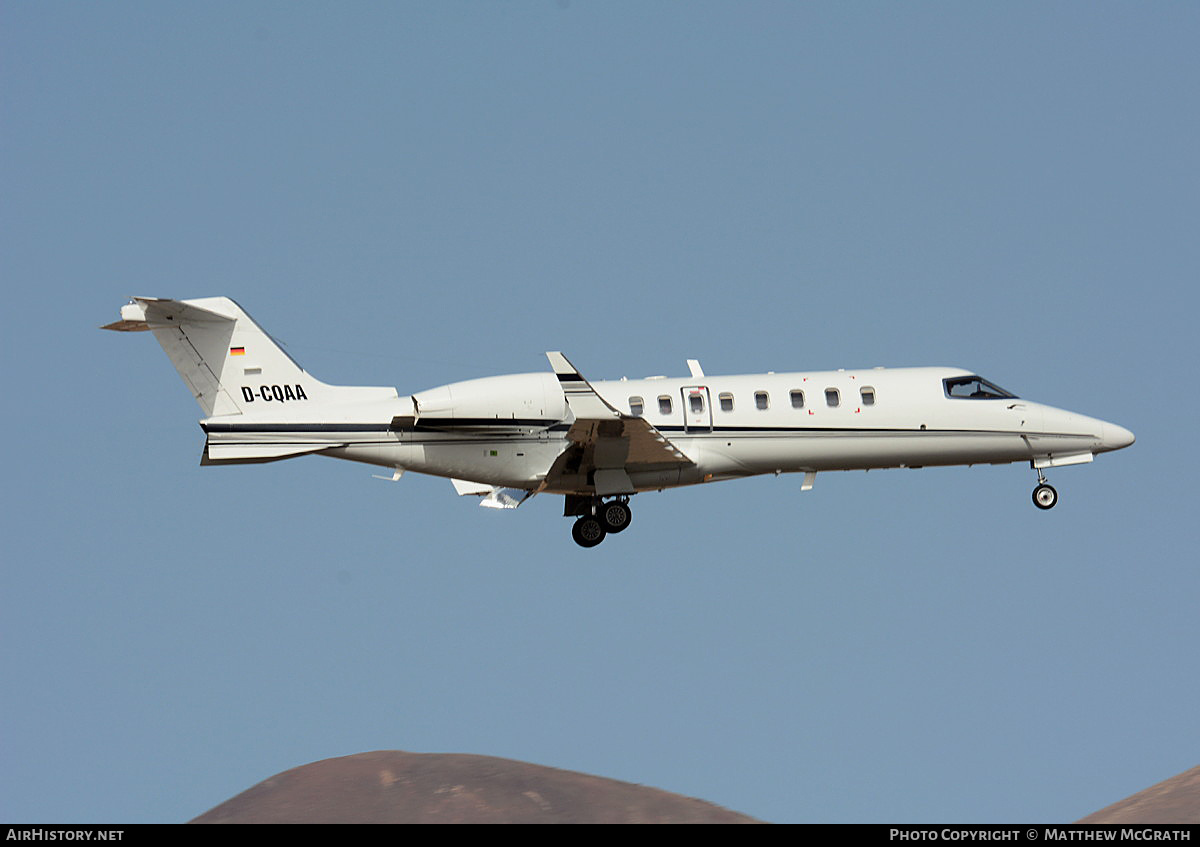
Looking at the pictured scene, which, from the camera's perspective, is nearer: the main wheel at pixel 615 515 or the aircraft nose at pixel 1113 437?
the main wheel at pixel 615 515

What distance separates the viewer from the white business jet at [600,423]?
2870 cm

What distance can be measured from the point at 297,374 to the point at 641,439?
636cm

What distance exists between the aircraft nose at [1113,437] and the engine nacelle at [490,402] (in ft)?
36.1

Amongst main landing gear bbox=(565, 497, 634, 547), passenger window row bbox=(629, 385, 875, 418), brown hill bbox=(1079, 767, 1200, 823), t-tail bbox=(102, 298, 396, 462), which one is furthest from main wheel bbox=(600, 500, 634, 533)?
brown hill bbox=(1079, 767, 1200, 823)

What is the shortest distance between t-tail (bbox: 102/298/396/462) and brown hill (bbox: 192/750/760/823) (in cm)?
2193

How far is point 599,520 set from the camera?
1216 inches

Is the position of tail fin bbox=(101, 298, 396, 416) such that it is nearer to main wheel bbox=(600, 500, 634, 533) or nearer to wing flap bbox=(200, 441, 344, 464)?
wing flap bbox=(200, 441, 344, 464)

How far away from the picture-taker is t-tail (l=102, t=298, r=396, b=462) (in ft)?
93.9

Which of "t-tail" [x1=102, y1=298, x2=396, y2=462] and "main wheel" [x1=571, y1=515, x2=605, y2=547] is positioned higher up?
"t-tail" [x1=102, y1=298, x2=396, y2=462]

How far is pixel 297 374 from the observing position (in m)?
29.5

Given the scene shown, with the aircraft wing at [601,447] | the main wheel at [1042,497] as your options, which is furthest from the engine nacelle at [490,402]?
the main wheel at [1042,497]

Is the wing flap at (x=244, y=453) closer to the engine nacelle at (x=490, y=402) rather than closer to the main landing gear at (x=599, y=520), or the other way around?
the engine nacelle at (x=490, y=402)

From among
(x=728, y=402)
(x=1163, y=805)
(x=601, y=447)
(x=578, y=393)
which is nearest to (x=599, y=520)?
(x=601, y=447)
